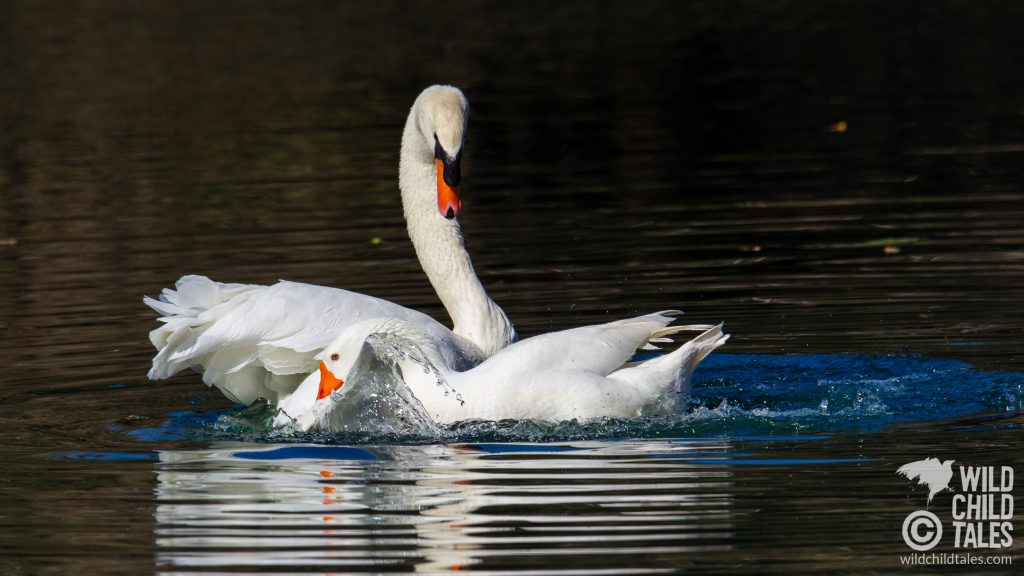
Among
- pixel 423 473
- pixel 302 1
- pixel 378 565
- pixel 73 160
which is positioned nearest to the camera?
pixel 378 565

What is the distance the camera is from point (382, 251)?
15.3 metres

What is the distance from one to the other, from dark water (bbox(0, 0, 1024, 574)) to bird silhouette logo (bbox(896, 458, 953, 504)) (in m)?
0.09

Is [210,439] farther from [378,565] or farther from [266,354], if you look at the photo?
[378,565]

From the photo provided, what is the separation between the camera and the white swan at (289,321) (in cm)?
959

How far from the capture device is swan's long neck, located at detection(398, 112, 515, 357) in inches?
419

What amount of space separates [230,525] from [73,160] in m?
14.7

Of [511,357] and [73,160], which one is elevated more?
[73,160]

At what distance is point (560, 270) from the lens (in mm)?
13992

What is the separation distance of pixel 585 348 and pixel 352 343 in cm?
127

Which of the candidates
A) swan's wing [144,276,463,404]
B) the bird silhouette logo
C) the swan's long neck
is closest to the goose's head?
the swan's long neck

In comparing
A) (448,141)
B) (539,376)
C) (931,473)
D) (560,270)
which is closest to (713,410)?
(539,376)

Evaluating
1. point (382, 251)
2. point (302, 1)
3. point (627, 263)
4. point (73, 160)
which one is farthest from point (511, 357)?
point (302, 1)

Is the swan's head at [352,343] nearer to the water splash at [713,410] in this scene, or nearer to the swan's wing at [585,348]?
the water splash at [713,410]

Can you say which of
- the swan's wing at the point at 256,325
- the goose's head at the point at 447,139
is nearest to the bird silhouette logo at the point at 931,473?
the swan's wing at the point at 256,325
